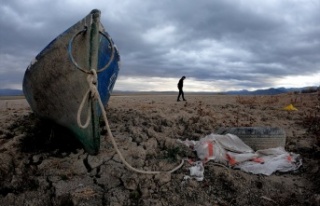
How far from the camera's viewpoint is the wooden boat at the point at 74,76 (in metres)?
4.39

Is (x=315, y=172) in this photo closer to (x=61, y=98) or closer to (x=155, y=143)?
(x=155, y=143)

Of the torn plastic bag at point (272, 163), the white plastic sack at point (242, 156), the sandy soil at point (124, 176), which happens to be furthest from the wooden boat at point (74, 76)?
the torn plastic bag at point (272, 163)

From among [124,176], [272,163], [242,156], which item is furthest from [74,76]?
[272,163]

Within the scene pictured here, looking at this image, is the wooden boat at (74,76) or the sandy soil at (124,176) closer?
the sandy soil at (124,176)

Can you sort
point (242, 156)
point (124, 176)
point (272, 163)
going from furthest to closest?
point (242, 156) → point (272, 163) → point (124, 176)

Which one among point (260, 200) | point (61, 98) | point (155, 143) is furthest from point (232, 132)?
point (61, 98)

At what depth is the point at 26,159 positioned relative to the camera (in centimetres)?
497

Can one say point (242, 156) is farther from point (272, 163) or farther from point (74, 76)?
point (74, 76)

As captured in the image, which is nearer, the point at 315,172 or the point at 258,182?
the point at 258,182

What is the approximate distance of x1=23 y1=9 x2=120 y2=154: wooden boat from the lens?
439cm

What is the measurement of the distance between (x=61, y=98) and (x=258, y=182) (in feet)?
9.26

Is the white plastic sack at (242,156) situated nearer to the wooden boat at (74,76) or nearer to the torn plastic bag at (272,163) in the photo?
the torn plastic bag at (272,163)

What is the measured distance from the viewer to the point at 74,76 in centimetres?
455

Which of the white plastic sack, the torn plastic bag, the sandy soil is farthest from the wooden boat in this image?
the torn plastic bag
